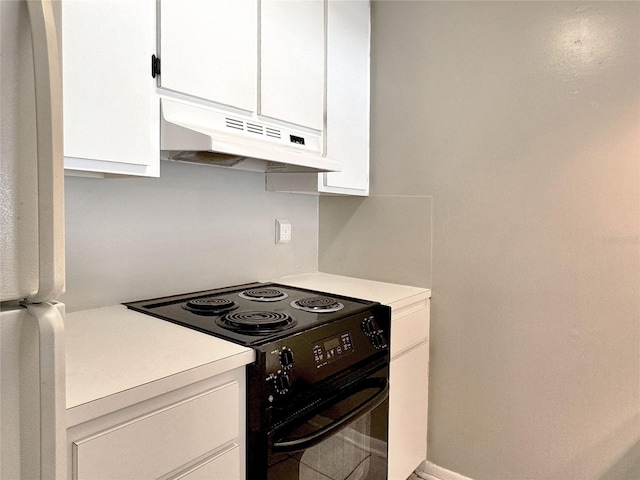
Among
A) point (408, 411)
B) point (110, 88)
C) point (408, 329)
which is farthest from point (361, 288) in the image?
point (110, 88)

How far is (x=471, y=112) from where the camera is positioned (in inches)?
71.9

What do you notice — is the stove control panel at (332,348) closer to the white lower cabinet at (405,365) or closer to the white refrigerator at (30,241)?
the white lower cabinet at (405,365)

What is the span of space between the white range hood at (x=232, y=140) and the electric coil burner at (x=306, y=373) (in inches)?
20.3

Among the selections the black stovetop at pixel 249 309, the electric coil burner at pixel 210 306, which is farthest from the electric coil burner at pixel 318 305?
the electric coil burner at pixel 210 306

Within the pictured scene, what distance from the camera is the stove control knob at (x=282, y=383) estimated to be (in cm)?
113

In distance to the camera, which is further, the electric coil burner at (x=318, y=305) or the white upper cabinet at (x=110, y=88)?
the electric coil burner at (x=318, y=305)

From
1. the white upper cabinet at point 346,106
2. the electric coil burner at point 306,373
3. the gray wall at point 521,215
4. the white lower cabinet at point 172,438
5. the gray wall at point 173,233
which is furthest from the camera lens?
the white upper cabinet at point 346,106

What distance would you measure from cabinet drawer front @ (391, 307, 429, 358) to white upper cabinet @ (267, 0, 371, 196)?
0.63 m

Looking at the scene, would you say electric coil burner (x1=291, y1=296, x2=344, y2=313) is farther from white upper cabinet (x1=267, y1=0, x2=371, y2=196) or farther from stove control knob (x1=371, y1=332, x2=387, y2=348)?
white upper cabinet (x1=267, y1=0, x2=371, y2=196)

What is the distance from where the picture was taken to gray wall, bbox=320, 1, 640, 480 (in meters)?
1.52

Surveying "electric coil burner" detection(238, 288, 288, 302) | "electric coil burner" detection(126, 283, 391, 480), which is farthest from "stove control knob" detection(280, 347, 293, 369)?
"electric coil burner" detection(238, 288, 288, 302)

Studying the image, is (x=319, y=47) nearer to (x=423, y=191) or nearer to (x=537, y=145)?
(x=423, y=191)

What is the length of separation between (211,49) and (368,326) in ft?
3.51

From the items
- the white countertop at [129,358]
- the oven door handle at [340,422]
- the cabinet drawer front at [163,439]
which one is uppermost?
the white countertop at [129,358]
